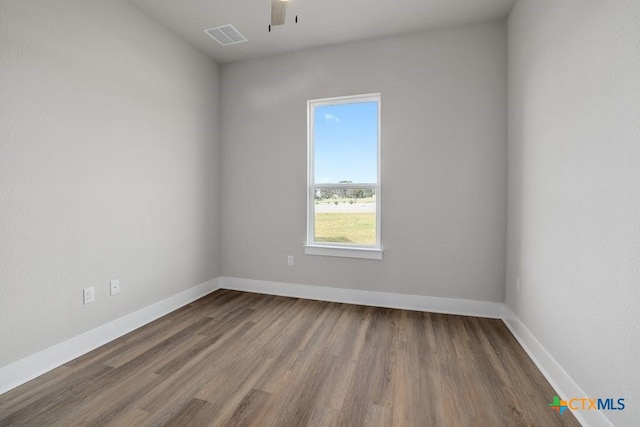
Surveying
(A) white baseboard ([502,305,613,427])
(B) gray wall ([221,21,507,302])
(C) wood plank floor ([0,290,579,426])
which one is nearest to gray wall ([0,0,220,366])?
(C) wood plank floor ([0,290,579,426])

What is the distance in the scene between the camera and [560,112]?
1.83m

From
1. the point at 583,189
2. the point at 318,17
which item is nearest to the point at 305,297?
the point at 583,189

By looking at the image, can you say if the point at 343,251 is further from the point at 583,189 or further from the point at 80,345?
the point at 80,345

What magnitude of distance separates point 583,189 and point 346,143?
2.25m

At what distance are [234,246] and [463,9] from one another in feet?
11.6

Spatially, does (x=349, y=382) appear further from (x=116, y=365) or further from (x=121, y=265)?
(x=121, y=265)

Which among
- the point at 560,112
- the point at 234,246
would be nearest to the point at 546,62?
the point at 560,112

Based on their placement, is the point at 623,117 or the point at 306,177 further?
the point at 306,177

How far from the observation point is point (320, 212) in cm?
353

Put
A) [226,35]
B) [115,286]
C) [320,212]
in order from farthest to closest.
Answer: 1. [320,212]
2. [226,35]
3. [115,286]

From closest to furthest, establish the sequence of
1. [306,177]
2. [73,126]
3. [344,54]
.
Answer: [73,126]
[344,54]
[306,177]

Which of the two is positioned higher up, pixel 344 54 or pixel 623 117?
pixel 344 54

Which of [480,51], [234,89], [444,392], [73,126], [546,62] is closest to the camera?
[444,392]

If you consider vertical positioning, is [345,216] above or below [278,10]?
below
